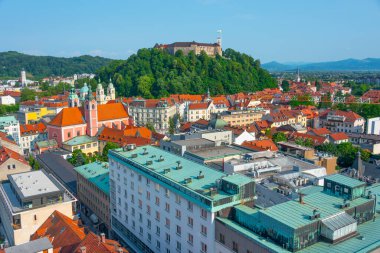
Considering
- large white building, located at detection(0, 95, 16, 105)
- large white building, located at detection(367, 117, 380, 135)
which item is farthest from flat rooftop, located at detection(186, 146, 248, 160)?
large white building, located at detection(0, 95, 16, 105)

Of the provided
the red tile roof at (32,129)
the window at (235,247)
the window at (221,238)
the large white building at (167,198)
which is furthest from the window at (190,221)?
the red tile roof at (32,129)

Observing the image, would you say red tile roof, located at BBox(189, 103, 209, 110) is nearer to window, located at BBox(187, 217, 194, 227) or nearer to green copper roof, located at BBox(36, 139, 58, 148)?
green copper roof, located at BBox(36, 139, 58, 148)

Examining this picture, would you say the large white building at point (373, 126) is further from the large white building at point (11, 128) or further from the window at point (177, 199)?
the large white building at point (11, 128)

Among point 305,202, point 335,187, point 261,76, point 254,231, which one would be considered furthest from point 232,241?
point 261,76

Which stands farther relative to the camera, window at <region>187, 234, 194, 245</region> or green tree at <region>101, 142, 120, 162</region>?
green tree at <region>101, 142, 120, 162</region>

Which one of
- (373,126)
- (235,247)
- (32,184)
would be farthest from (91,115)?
(373,126)

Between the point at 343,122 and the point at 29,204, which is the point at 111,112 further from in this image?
the point at 343,122

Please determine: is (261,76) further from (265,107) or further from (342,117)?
(342,117)
